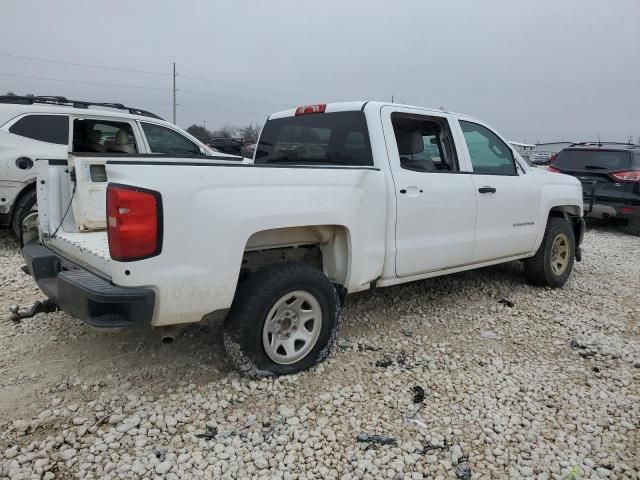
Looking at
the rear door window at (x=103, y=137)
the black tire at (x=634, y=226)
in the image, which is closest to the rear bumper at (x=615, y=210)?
the black tire at (x=634, y=226)

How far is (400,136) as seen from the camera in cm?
387

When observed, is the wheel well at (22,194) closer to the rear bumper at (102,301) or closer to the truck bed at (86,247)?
the truck bed at (86,247)

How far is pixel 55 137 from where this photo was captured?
6.31 meters

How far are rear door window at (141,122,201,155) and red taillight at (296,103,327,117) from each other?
3.09 metres

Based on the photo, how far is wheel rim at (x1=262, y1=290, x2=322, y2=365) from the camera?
3.06 meters

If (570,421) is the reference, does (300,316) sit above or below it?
above

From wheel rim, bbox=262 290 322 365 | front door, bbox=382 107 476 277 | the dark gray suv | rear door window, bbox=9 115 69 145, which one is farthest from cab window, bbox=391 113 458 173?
the dark gray suv

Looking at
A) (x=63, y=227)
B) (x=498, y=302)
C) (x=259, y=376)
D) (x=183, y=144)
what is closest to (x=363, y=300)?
(x=498, y=302)

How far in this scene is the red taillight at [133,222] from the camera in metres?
2.38

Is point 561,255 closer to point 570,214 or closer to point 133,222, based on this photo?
point 570,214

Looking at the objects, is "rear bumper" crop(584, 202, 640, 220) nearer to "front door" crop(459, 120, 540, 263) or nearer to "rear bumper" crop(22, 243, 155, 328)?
"front door" crop(459, 120, 540, 263)

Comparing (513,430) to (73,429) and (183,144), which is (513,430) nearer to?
(73,429)

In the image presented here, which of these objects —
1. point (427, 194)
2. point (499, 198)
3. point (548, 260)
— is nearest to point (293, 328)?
point (427, 194)

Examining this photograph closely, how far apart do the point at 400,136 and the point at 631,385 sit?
2.47m
